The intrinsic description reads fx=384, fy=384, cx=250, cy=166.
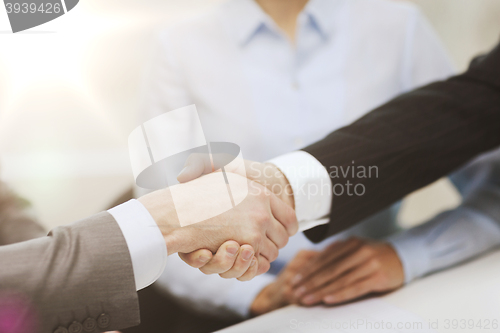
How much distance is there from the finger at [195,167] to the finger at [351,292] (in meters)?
0.21

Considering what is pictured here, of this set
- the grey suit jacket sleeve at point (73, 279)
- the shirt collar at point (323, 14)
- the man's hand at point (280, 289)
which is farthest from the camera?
the shirt collar at point (323, 14)

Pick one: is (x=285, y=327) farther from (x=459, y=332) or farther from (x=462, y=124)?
(x=462, y=124)

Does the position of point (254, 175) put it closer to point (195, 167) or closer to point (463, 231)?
point (195, 167)

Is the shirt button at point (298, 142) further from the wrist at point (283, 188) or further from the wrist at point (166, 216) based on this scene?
the wrist at point (166, 216)

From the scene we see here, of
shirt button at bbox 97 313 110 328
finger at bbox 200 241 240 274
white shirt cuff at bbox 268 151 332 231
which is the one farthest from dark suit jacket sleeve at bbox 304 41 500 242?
shirt button at bbox 97 313 110 328

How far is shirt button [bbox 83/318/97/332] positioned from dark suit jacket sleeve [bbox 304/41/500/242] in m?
0.24

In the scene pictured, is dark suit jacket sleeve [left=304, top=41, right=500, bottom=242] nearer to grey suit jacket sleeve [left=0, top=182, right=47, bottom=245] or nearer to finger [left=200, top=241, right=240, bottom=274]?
finger [left=200, top=241, right=240, bottom=274]

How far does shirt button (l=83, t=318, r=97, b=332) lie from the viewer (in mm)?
293

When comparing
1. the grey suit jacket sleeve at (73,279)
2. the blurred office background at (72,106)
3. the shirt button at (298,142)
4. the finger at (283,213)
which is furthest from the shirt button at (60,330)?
the shirt button at (298,142)

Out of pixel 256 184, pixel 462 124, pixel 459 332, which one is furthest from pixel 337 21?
pixel 459 332

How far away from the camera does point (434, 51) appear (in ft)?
2.07

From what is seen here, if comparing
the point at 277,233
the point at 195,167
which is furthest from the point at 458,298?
the point at 195,167

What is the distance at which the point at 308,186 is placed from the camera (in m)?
0.40

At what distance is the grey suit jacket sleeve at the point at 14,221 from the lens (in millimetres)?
344
